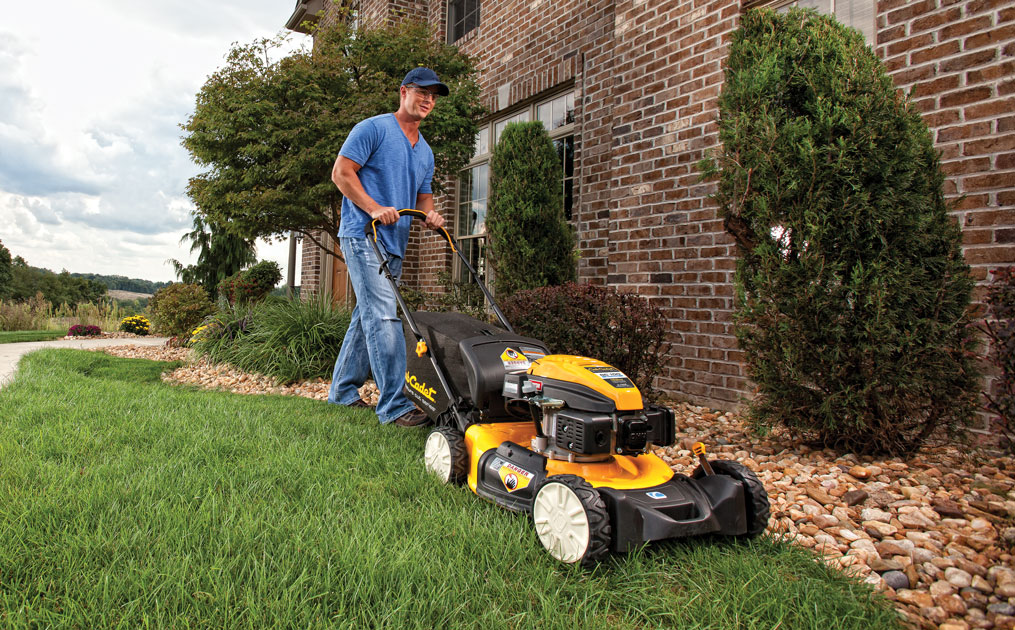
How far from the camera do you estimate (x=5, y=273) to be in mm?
28641

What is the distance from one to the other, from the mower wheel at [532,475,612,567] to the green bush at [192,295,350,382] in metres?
4.21

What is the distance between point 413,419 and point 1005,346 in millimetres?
2709

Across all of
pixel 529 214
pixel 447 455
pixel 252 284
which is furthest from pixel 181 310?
pixel 447 455

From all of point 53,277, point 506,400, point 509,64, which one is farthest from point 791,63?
point 53,277

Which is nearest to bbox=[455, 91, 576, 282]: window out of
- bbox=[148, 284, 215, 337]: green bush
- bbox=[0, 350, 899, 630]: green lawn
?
bbox=[148, 284, 215, 337]: green bush

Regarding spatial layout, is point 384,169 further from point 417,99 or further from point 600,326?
point 600,326

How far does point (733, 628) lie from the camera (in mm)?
1459

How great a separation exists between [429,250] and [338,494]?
729 centimetres

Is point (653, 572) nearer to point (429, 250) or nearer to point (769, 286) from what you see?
point (769, 286)

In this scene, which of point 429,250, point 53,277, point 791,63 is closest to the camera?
point 791,63

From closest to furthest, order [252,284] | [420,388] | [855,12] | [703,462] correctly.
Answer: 1. [703,462]
2. [420,388]
3. [855,12]
4. [252,284]

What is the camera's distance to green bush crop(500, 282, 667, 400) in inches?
160

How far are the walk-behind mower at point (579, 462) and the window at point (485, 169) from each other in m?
4.26

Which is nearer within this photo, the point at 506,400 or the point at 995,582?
the point at 995,582
